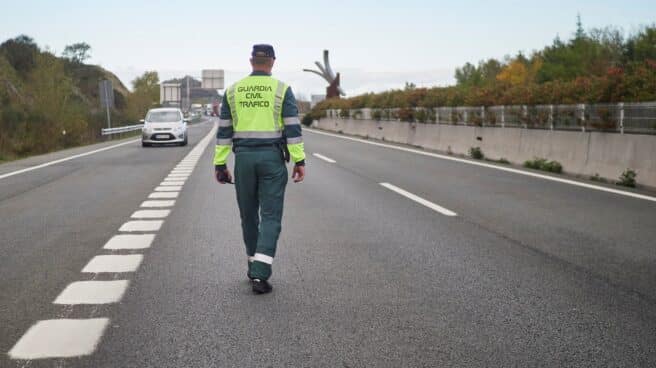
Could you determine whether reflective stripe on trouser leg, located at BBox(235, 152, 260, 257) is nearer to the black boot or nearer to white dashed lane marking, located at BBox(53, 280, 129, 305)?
the black boot

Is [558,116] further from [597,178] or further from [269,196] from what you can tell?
[269,196]

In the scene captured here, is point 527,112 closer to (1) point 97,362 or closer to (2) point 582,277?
(2) point 582,277

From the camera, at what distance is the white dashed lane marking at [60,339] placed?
387 cm

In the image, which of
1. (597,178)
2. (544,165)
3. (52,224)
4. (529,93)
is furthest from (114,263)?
(529,93)

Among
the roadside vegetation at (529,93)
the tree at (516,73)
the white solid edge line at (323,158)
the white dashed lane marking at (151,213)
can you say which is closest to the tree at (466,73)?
the tree at (516,73)

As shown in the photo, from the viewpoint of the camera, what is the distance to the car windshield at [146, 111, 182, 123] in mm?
29695

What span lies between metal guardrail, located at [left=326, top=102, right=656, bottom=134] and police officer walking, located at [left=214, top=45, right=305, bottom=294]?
28.7ft

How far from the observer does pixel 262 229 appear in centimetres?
543

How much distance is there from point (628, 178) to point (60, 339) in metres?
10.6

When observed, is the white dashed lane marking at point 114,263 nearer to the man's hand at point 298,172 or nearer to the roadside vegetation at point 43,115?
the man's hand at point 298,172

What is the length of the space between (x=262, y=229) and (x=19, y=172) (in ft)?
42.7

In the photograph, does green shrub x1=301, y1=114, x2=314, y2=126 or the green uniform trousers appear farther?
green shrub x1=301, y1=114, x2=314, y2=126

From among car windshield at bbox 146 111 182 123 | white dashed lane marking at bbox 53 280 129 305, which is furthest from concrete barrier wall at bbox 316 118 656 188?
car windshield at bbox 146 111 182 123

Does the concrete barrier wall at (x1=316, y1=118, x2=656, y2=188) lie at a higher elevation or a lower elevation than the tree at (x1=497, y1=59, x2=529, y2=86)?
lower
